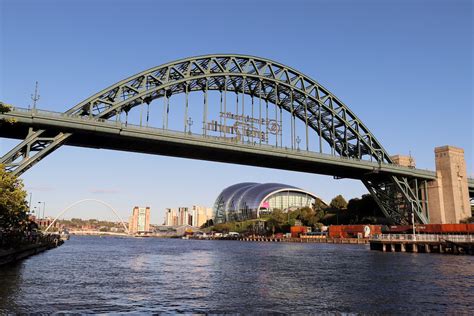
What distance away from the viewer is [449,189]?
3238 inches

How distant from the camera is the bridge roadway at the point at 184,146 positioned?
48.4 metres

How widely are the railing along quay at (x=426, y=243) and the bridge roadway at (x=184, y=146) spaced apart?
13.6m

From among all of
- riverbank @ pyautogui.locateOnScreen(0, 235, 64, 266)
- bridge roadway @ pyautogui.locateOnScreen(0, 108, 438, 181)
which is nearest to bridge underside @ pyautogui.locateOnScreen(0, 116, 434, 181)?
bridge roadway @ pyautogui.locateOnScreen(0, 108, 438, 181)

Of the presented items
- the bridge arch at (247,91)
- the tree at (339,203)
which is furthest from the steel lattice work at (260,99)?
the tree at (339,203)

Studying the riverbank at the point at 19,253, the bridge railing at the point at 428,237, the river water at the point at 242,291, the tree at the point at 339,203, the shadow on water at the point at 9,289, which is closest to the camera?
the shadow on water at the point at 9,289

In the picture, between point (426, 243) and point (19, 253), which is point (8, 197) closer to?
point (19, 253)

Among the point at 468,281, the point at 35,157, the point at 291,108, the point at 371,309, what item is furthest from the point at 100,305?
the point at 291,108

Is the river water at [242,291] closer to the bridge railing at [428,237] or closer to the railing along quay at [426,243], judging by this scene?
the railing along quay at [426,243]

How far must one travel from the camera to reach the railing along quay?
59656 millimetres

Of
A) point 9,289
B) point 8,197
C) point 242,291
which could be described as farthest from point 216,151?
point 9,289

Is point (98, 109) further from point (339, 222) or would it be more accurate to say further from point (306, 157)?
point (339, 222)

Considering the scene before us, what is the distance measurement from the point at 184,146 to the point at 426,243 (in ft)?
123

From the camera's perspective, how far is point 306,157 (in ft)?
229

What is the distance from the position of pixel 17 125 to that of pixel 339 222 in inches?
4126
